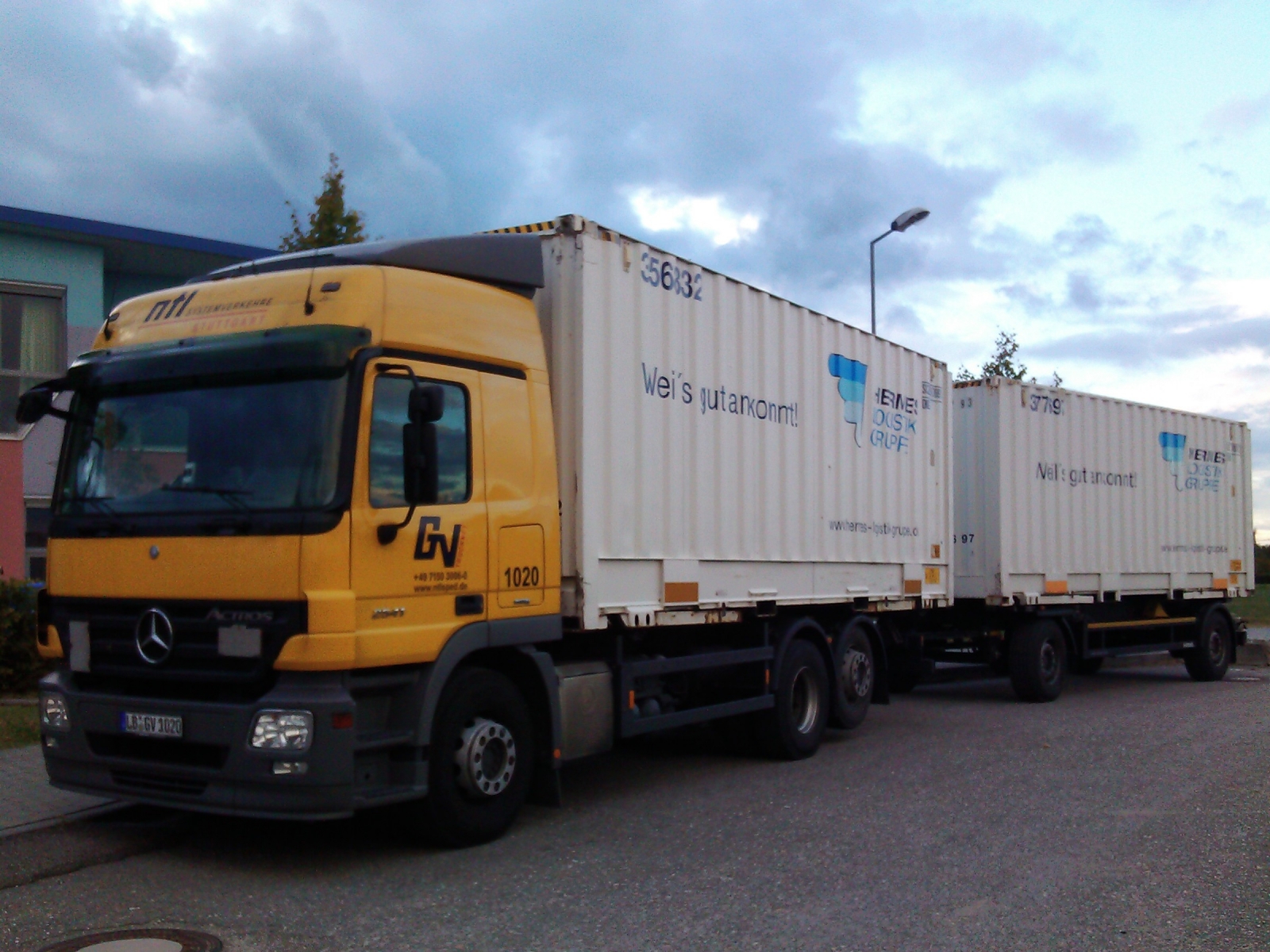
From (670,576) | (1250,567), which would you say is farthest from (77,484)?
(1250,567)

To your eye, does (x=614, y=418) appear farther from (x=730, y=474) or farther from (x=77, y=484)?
(x=77, y=484)

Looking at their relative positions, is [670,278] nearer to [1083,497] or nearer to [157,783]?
[157,783]

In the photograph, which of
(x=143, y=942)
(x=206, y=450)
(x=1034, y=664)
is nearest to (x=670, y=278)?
(x=206, y=450)

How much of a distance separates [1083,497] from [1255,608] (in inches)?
1025

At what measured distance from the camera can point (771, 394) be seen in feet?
30.9

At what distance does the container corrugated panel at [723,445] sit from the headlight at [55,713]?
110 inches

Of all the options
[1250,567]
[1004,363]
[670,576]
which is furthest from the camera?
[1004,363]

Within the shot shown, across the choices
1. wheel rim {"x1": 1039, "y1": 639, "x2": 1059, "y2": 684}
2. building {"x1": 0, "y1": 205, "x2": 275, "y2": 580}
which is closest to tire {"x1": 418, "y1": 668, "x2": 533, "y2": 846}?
wheel rim {"x1": 1039, "y1": 639, "x2": 1059, "y2": 684}

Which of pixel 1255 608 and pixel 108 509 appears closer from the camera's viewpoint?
pixel 108 509

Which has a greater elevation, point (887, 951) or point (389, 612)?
point (389, 612)

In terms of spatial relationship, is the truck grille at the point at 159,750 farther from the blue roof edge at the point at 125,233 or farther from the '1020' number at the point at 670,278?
the blue roof edge at the point at 125,233

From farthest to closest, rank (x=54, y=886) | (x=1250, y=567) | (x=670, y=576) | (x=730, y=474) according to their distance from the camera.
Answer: (x=1250, y=567) → (x=730, y=474) → (x=670, y=576) → (x=54, y=886)

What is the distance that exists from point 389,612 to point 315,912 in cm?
141

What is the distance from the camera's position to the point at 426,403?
580cm
